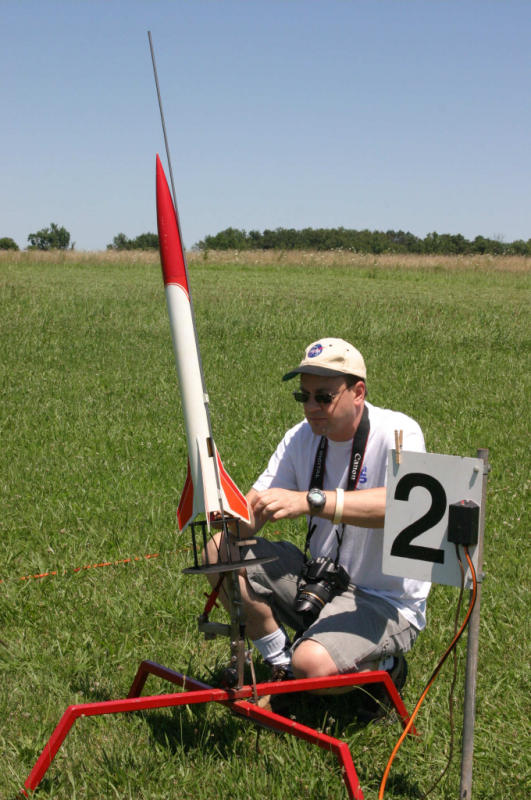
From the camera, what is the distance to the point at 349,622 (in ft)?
12.7

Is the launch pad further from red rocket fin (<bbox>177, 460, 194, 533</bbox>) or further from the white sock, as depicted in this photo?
the white sock

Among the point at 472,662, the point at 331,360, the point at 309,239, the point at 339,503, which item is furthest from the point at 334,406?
the point at 309,239

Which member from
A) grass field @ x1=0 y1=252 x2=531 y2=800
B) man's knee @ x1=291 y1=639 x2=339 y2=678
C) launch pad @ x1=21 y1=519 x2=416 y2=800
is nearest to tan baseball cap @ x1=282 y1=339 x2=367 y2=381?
launch pad @ x1=21 y1=519 x2=416 y2=800

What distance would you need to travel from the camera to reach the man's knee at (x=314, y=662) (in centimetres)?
369

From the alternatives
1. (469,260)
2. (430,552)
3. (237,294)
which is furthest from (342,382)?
(469,260)

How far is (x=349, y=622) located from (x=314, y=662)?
273 mm

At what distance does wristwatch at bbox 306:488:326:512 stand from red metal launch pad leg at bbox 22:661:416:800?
28.4 inches

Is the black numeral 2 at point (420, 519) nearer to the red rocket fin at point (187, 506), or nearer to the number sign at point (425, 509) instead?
the number sign at point (425, 509)

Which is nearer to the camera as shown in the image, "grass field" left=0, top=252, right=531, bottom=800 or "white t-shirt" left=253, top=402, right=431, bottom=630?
"grass field" left=0, top=252, right=531, bottom=800

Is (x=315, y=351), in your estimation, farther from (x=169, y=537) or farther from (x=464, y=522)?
(x=169, y=537)

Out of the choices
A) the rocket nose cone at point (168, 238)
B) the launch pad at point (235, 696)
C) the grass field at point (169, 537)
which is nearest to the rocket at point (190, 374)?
the rocket nose cone at point (168, 238)

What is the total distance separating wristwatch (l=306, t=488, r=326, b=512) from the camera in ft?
11.6

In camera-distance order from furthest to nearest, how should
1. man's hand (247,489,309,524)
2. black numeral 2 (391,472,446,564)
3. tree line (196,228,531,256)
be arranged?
tree line (196,228,531,256) → man's hand (247,489,309,524) → black numeral 2 (391,472,446,564)

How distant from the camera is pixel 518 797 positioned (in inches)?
135
